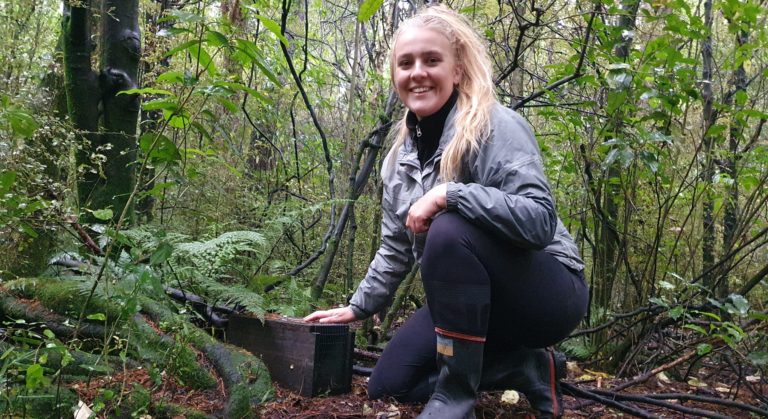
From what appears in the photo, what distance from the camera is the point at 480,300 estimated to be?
185 cm

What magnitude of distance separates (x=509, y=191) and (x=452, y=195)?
20 cm

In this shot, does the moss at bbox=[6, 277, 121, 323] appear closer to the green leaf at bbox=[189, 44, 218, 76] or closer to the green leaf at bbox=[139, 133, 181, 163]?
the green leaf at bbox=[139, 133, 181, 163]

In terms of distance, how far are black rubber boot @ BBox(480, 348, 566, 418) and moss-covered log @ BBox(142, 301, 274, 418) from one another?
0.87 metres

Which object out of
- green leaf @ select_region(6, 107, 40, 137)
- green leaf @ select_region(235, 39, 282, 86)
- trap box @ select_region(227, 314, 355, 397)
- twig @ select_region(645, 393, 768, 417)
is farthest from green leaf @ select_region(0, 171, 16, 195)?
twig @ select_region(645, 393, 768, 417)

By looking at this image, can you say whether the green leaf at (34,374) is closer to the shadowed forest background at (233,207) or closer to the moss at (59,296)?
the shadowed forest background at (233,207)

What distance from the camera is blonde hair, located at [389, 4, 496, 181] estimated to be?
202 cm

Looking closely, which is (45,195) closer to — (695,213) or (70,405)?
(70,405)

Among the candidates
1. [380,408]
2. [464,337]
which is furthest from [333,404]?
[464,337]

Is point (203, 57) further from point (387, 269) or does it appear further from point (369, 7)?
point (387, 269)

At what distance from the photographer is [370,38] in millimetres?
4969

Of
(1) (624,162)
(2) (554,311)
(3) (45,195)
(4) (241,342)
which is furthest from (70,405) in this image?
(1) (624,162)

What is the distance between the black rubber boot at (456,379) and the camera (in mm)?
1857

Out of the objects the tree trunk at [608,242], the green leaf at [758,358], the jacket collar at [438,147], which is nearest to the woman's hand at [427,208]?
the jacket collar at [438,147]

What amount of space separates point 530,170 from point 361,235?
314 cm
